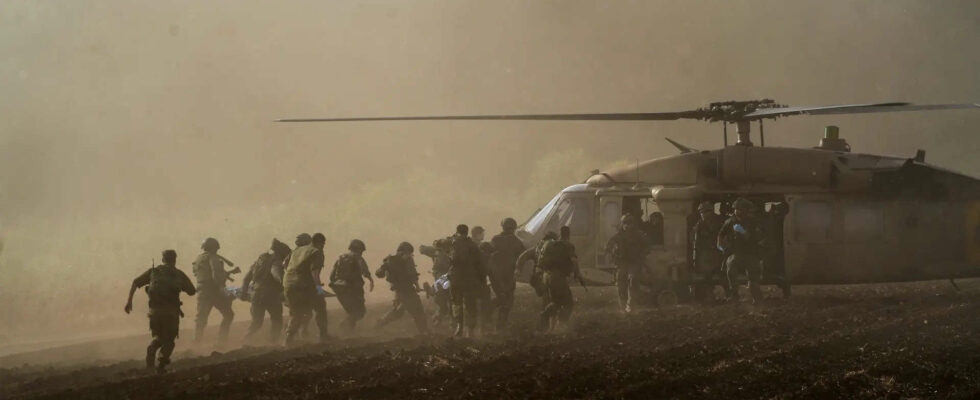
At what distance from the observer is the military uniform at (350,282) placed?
637 inches

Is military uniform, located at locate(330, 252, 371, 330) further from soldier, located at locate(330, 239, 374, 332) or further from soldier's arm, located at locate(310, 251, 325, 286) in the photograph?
soldier's arm, located at locate(310, 251, 325, 286)

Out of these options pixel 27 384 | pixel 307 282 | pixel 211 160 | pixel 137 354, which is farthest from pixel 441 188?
pixel 27 384

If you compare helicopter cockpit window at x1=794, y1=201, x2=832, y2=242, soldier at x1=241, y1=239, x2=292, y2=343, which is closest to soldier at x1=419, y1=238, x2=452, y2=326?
soldier at x1=241, y1=239, x2=292, y2=343

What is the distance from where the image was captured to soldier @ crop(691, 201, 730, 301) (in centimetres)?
1666

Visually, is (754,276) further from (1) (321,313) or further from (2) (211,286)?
(2) (211,286)

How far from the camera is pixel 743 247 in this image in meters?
15.9

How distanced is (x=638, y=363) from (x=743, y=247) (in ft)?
20.9

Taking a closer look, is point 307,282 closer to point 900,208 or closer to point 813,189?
point 813,189

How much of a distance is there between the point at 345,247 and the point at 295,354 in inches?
1169

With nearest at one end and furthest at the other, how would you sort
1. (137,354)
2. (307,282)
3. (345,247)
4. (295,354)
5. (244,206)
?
1. (295,354)
2. (307,282)
3. (137,354)
4. (345,247)
5. (244,206)

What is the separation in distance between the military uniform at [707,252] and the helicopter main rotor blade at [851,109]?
1812 mm

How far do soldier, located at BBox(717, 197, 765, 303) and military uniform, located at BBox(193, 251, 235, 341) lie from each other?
8.14 meters

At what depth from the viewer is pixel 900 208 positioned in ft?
53.8

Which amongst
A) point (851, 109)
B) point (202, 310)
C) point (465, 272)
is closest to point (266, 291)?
point (202, 310)
